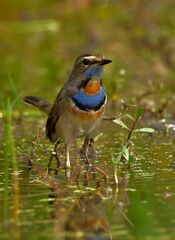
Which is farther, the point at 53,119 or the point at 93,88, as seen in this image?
the point at 53,119

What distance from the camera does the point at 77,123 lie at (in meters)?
6.18

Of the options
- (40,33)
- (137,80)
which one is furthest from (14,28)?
(137,80)

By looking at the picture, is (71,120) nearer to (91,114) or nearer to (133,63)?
(91,114)

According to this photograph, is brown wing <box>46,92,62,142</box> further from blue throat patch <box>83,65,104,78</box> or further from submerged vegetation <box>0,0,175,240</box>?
blue throat patch <box>83,65,104,78</box>

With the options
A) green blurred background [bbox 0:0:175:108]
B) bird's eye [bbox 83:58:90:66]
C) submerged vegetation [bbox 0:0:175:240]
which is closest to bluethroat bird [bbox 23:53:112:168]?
bird's eye [bbox 83:58:90:66]

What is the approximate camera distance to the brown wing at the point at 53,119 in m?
6.43

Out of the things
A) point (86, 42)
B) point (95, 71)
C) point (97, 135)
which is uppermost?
point (86, 42)

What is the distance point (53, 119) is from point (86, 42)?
8.50 m

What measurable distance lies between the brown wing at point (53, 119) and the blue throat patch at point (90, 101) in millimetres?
316

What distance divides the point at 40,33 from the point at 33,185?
437 inches

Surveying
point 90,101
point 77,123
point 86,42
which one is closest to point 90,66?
point 90,101

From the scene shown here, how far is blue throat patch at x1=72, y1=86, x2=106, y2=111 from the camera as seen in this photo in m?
6.08

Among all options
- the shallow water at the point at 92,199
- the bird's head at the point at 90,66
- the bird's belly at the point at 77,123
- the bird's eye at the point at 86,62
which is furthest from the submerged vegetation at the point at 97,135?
the bird's eye at the point at 86,62

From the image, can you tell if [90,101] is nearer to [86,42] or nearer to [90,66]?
[90,66]
